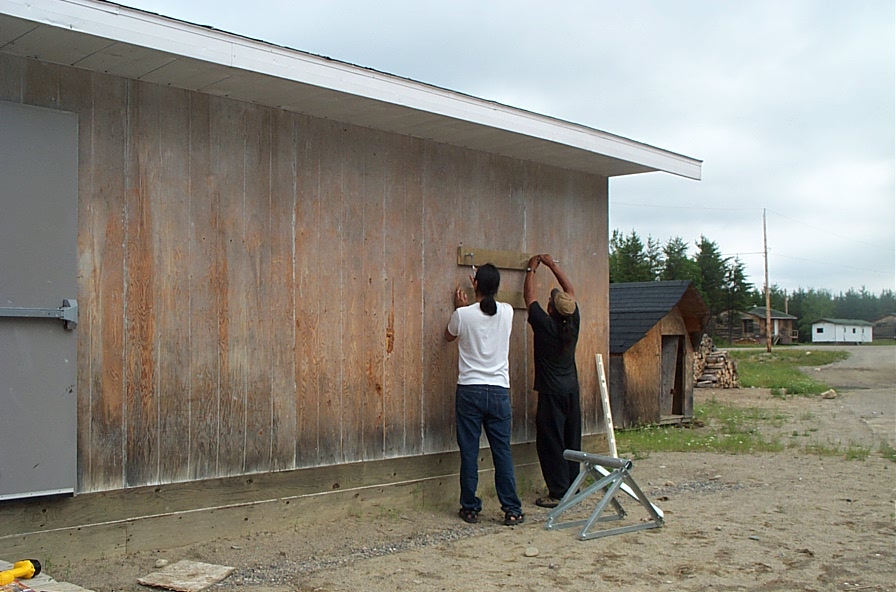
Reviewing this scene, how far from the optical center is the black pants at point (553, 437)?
718 cm

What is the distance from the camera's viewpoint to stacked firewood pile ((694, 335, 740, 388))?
2223cm

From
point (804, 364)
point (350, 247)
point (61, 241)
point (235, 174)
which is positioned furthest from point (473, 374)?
point (804, 364)

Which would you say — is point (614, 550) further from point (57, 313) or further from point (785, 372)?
point (785, 372)

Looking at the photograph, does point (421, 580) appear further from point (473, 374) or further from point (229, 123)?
point (229, 123)

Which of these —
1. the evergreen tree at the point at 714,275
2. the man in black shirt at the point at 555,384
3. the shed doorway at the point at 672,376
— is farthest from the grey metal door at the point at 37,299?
the evergreen tree at the point at 714,275

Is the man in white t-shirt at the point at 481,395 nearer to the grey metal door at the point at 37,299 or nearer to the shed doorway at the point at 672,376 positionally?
the grey metal door at the point at 37,299

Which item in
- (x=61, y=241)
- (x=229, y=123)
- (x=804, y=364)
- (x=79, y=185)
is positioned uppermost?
(x=229, y=123)

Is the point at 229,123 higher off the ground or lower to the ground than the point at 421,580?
higher

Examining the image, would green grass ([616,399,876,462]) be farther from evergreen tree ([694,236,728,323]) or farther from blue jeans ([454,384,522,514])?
evergreen tree ([694,236,728,323])

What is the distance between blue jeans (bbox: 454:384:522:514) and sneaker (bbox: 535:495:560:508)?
66cm

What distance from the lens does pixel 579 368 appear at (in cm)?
799

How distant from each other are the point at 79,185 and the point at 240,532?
227 cm

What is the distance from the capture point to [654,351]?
14938 mm

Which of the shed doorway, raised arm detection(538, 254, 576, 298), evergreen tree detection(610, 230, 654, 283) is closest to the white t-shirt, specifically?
raised arm detection(538, 254, 576, 298)
